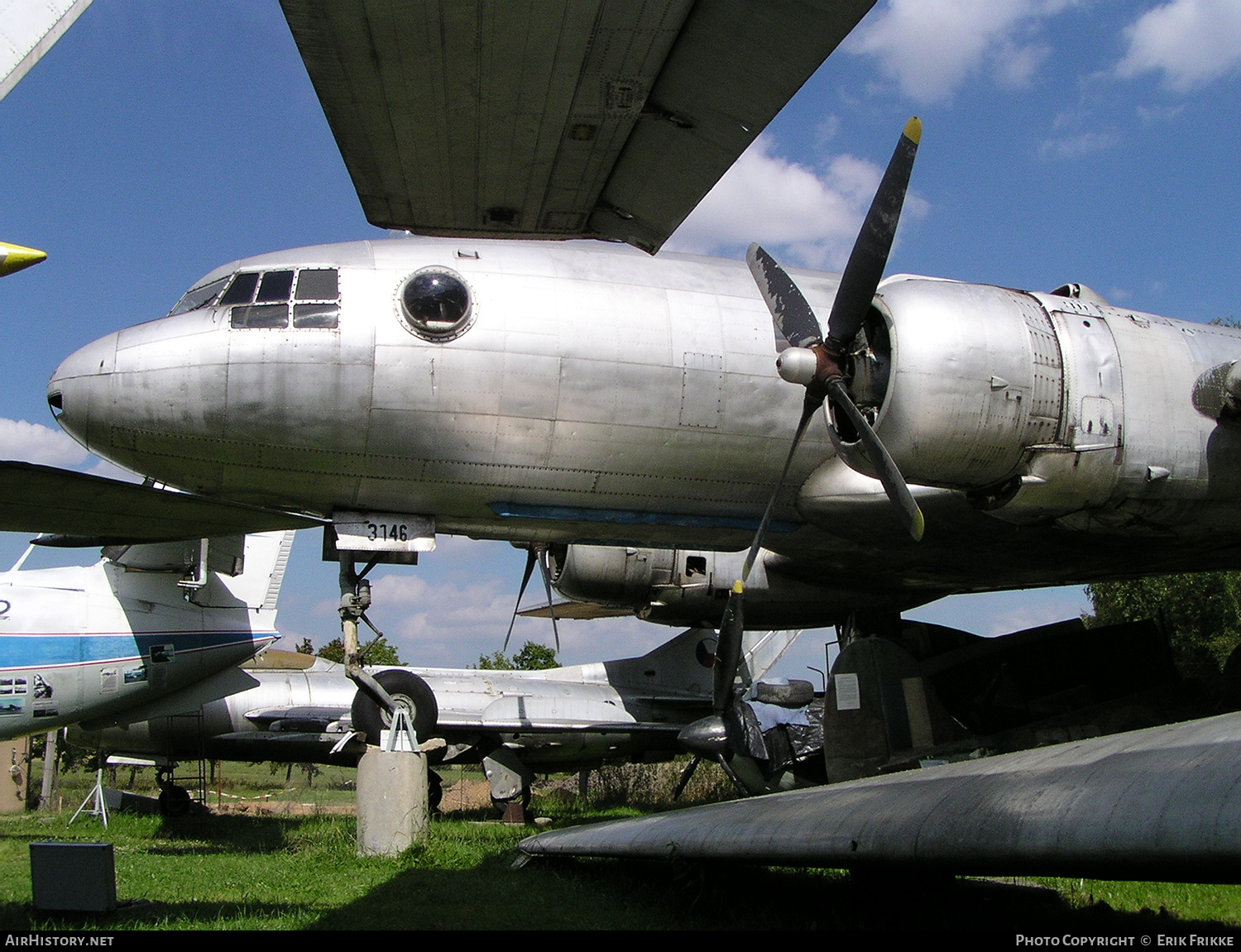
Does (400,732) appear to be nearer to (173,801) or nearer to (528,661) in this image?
(173,801)

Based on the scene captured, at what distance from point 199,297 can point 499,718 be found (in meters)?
10.1

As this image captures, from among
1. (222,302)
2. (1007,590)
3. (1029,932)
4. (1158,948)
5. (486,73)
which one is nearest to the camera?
(486,73)

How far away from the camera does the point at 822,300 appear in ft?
33.2

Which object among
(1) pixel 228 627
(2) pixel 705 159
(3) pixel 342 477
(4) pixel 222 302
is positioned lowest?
(1) pixel 228 627

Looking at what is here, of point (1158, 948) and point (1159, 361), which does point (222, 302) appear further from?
point (1158, 948)

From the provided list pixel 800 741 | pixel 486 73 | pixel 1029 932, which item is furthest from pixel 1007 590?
pixel 486 73

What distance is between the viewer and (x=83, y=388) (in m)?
8.70

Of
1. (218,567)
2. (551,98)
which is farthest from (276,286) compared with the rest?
(218,567)

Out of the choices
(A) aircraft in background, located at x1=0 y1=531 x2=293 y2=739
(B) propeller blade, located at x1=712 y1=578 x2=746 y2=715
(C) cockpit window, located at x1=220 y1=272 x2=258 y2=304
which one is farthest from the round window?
(A) aircraft in background, located at x1=0 y1=531 x2=293 y2=739

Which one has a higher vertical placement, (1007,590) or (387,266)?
(387,266)

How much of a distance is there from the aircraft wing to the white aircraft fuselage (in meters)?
3.10

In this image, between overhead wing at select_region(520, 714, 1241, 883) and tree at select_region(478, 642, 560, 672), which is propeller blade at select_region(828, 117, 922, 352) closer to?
overhead wing at select_region(520, 714, 1241, 883)

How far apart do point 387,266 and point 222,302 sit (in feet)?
5.00

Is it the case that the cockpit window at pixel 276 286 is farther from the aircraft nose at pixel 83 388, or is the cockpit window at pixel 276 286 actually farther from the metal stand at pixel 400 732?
the metal stand at pixel 400 732
